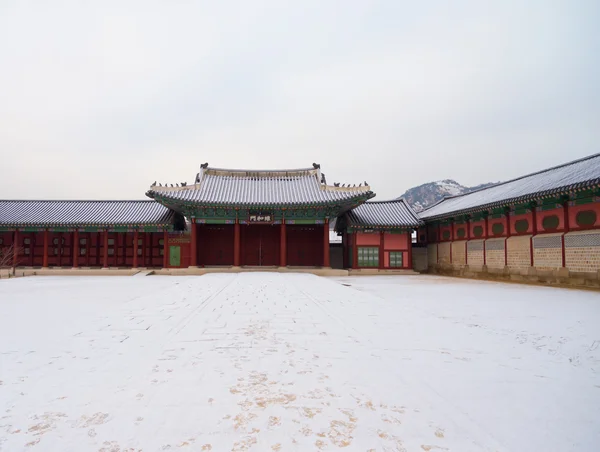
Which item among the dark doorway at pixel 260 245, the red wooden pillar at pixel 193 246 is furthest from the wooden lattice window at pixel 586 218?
the red wooden pillar at pixel 193 246

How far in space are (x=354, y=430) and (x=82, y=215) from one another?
94.3 feet

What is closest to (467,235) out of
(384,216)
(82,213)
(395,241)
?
(395,241)

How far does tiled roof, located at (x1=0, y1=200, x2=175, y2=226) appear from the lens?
2447 cm

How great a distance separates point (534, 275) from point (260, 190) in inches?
704

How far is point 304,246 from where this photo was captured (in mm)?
26594

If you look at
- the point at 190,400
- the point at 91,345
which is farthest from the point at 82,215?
the point at 190,400

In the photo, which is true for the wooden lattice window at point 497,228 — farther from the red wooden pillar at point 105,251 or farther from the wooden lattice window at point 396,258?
the red wooden pillar at point 105,251

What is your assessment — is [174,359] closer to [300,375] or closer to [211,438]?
[300,375]

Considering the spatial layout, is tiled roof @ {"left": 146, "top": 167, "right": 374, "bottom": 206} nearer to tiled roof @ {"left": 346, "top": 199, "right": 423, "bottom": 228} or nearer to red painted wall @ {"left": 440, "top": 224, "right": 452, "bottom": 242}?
tiled roof @ {"left": 346, "top": 199, "right": 423, "bottom": 228}

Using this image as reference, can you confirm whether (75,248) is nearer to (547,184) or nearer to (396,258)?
(396,258)

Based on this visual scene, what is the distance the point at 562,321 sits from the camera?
24.7 feet

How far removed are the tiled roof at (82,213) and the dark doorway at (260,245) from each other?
18.6 feet

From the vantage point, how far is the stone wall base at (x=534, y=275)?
1448 cm

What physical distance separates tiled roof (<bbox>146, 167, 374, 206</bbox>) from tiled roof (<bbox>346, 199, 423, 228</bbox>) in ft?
9.50
